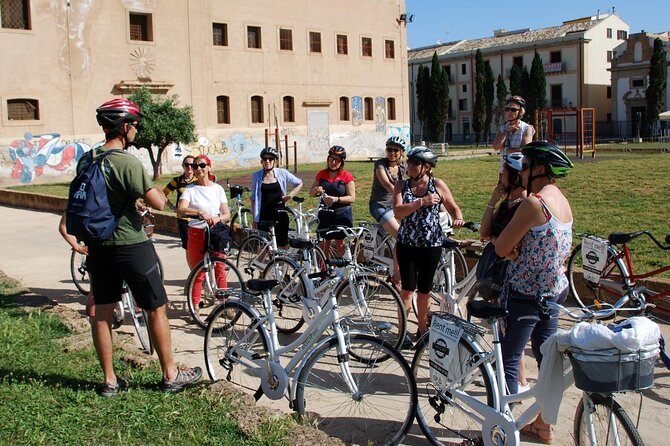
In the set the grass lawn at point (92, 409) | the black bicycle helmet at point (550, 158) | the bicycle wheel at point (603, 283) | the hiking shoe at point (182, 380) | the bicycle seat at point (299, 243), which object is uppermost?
the black bicycle helmet at point (550, 158)

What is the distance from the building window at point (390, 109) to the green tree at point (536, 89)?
917 inches

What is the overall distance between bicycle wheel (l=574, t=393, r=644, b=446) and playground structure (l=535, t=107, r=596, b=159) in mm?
30274

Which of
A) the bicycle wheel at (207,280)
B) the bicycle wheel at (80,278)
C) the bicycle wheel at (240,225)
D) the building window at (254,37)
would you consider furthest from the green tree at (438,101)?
the bicycle wheel at (207,280)

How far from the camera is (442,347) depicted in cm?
454

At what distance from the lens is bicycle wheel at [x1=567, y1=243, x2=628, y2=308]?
7156 mm

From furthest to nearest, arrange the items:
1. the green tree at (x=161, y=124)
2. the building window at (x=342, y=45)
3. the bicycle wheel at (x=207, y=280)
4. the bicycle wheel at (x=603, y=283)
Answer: the building window at (x=342, y=45), the green tree at (x=161, y=124), the bicycle wheel at (x=207, y=280), the bicycle wheel at (x=603, y=283)

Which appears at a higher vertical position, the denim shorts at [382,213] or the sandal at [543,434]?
the denim shorts at [382,213]

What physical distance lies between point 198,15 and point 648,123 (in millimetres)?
42975

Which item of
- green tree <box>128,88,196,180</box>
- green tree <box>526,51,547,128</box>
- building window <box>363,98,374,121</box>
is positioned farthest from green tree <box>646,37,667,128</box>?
green tree <box>128,88,196,180</box>

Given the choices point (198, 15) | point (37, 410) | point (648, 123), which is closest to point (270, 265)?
point (37, 410)

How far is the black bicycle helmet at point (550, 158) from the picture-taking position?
4441 mm

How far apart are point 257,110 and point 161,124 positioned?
11.3 m

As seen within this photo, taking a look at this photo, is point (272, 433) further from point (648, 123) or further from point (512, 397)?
point (648, 123)

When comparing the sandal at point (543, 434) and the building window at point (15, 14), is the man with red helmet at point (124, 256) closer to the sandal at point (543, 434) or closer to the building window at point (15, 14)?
the sandal at point (543, 434)
